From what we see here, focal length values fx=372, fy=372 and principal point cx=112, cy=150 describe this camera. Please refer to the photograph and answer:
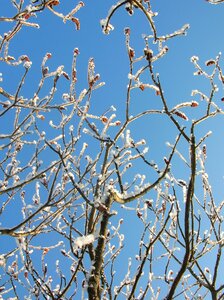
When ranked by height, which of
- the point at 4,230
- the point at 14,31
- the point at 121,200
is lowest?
the point at 121,200

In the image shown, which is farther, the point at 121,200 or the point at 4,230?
the point at 4,230

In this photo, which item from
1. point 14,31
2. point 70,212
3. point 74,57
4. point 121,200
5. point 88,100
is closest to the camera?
point 121,200

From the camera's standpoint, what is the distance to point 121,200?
260cm

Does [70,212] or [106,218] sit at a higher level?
[70,212]

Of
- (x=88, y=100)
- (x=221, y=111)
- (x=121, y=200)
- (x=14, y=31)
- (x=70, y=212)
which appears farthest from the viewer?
(x=70, y=212)

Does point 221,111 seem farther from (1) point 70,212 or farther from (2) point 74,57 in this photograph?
(1) point 70,212

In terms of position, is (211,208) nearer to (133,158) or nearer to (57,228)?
(133,158)

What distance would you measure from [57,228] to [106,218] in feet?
9.08

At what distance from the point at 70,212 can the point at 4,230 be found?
1724mm

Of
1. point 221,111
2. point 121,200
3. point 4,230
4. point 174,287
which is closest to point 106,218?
point 121,200


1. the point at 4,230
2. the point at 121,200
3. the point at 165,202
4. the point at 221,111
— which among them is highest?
the point at 165,202

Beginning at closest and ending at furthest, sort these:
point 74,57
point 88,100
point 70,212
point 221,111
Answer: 1. point 221,111
2. point 88,100
3. point 74,57
4. point 70,212

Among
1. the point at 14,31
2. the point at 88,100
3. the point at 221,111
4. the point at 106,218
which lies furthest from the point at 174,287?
the point at 14,31

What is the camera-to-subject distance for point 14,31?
3725mm
